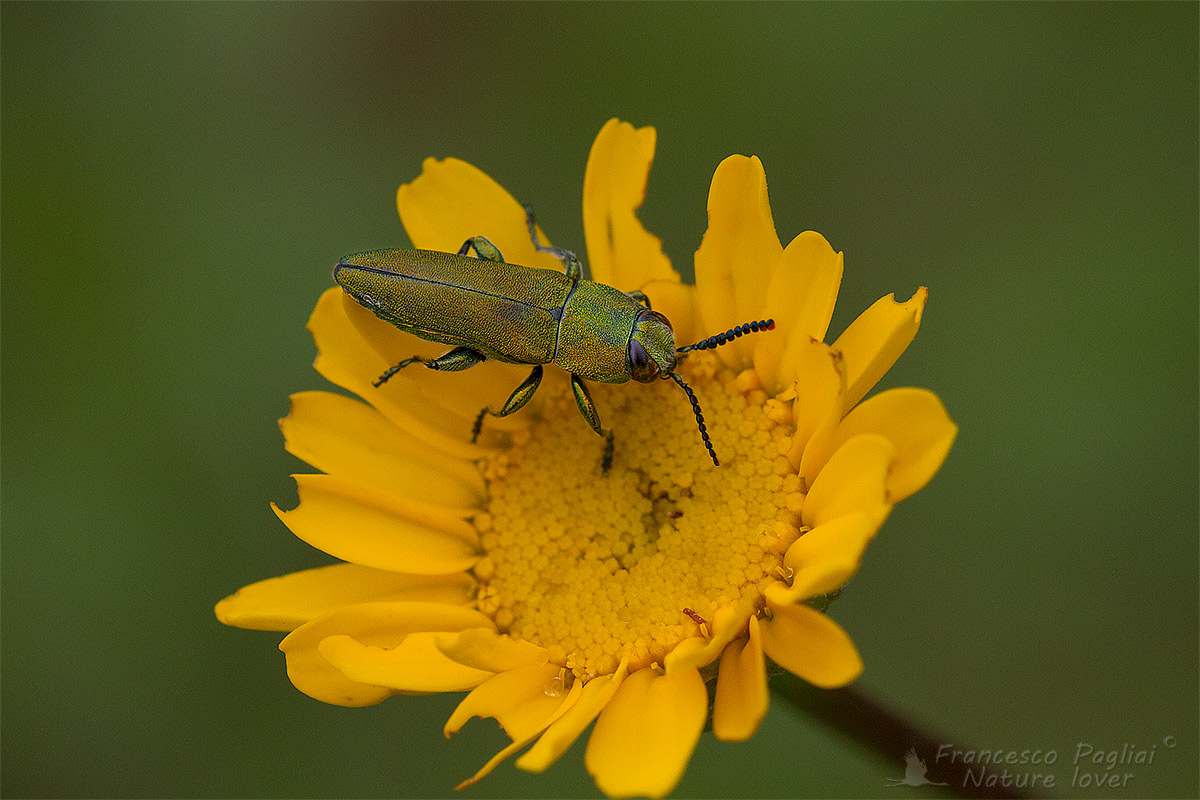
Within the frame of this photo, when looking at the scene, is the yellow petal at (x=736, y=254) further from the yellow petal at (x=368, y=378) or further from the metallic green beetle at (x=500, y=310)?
the yellow petal at (x=368, y=378)

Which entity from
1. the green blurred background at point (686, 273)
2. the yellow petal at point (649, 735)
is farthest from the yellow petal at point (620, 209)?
the green blurred background at point (686, 273)

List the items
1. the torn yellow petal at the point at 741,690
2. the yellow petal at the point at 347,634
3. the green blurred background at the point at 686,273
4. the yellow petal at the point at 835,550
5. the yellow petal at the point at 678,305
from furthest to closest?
the green blurred background at the point at 686,273 → the yellow petal at the point at 678,305 → the yellow petal at the point at 347,634 → the torn yellow petal at the point at 741,690 → the yellow petal at the point at 835,550

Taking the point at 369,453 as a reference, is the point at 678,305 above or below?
above

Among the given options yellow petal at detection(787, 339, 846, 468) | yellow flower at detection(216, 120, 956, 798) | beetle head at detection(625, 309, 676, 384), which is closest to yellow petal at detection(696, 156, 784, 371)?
yellow flower at detection(216, 120, 956, 798)

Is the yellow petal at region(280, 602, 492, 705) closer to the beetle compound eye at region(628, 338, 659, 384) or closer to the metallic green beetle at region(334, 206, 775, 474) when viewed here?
the metallic green beetle at region(334, 206, 775, 474)

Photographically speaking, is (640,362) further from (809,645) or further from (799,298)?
(809,645)

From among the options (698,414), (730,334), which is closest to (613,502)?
(698,414)

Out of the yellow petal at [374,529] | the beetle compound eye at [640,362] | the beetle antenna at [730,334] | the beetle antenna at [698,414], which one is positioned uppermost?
the beetle antenna at [730,334]
